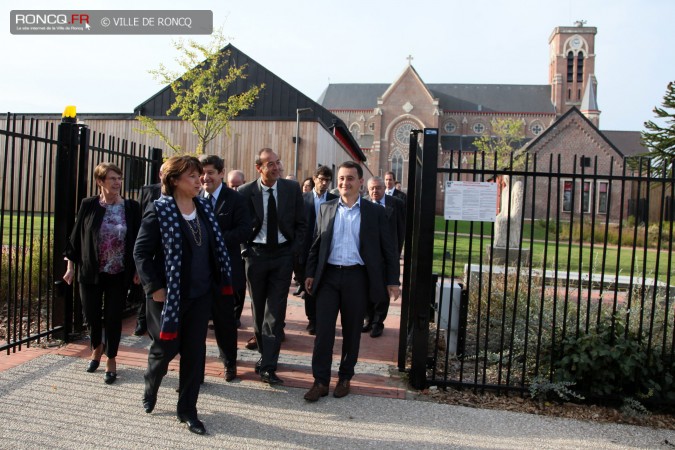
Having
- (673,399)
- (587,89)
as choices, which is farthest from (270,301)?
(587,89)

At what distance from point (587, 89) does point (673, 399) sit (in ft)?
257

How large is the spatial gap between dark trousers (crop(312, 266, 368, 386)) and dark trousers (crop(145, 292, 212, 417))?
3.45 feet

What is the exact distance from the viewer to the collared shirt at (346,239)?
4.46 m

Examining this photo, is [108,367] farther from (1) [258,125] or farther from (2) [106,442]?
(1) [258,125]

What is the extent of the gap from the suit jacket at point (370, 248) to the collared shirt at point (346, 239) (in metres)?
0.04

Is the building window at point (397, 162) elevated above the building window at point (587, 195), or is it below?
above

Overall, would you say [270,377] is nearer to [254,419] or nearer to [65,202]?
[254,419]

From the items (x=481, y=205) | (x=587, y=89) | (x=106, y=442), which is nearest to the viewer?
(x=106, y=442)

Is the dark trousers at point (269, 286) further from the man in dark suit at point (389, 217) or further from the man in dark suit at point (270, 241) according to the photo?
the man in dark suit at point (389, 217)

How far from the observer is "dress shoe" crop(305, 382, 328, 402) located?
4.30 metres

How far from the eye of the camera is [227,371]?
4.72 m

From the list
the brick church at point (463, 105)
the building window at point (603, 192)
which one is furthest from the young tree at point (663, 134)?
the brick church at point (463, 105)

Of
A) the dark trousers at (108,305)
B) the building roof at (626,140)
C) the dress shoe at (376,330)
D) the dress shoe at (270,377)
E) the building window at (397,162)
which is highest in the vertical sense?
the building roof at (626,140)

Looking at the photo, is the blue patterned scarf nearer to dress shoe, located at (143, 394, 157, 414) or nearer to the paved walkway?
dress shoe, located at (143, 394, 157, 414)
